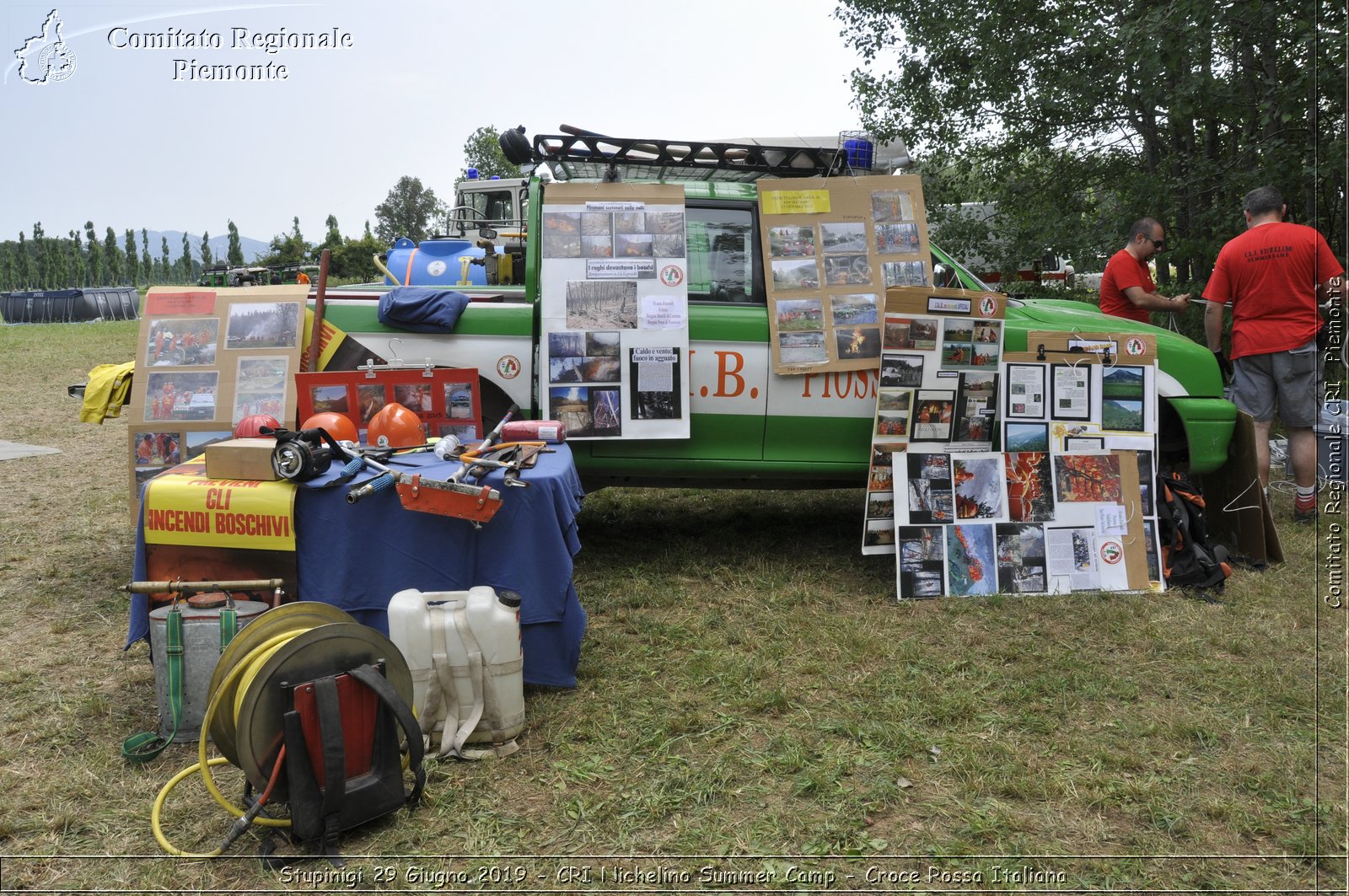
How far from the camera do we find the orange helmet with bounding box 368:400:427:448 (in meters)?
4.58

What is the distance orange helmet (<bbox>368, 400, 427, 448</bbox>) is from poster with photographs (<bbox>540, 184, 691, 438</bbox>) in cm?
86

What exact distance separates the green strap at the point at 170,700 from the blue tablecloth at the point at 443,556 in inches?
17.7

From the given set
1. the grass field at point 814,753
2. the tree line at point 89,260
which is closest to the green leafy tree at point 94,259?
the tree line at point 89,260

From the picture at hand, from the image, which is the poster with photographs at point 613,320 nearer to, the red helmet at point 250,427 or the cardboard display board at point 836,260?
the cardboard display board at point 836,260

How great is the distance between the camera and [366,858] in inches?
115

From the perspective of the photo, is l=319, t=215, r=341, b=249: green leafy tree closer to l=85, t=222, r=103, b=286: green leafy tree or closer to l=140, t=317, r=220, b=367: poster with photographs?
l=85, t=222, r=103, b=286: green leafy tree

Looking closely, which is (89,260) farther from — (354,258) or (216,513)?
(216,513)

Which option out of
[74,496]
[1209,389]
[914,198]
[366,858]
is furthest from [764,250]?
[74,496]

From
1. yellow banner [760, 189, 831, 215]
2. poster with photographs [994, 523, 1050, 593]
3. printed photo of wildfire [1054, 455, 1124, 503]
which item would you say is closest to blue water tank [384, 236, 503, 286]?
yellow banner [760, 189, 831, 215]

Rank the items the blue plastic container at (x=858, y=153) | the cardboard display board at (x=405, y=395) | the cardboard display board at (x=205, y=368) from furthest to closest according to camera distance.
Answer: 1. the blue plastic container at (x=858, y=153)
2. the cardboard display board at (x=205, y=368)
3. the cardboard display board at (x=405, y=395)

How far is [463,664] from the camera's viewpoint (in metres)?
3.50

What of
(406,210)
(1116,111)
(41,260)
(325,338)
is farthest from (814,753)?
(41,260)

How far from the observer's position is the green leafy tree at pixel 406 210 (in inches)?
1869

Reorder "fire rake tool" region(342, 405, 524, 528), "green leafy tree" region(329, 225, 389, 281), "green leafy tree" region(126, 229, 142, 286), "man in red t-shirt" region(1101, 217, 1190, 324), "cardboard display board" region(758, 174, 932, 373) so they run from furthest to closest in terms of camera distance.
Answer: "green leafy tree" region(126, 229, 142, 286) → "green leafy tree" region(329, 225, 389, 281) → "man in red t-shirt" region(1101, 217, 1190, 324) → "cardboard display board" region(758, 174, 932, 373) → "fire rake tool" region(342, 405, 524, 528)
